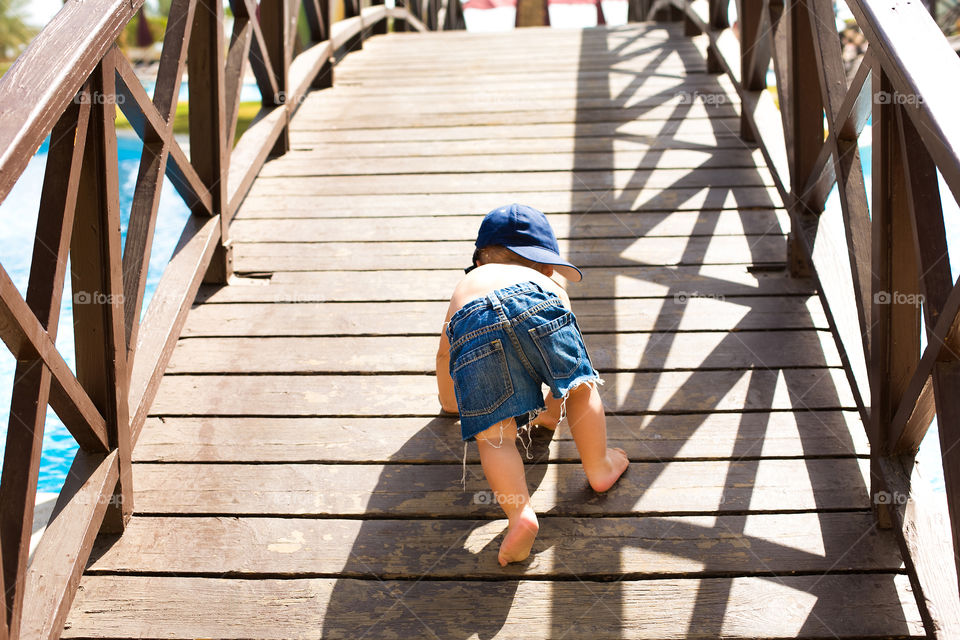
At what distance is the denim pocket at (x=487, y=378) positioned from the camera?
1.81 m

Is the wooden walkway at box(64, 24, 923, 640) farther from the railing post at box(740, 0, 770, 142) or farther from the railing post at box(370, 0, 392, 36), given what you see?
the railing post at box(370, 0, 392, 36)

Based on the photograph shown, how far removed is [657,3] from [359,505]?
5.36m

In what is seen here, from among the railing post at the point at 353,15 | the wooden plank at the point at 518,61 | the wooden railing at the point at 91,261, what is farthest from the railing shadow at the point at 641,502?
the railing post at the point at 353,15

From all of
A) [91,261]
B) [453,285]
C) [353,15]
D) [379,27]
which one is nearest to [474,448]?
[453,285]

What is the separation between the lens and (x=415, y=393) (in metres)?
2.34

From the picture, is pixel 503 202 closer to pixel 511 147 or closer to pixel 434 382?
pixel 511 147

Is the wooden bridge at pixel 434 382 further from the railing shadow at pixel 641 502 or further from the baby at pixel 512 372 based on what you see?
the baby at pixel 512 372

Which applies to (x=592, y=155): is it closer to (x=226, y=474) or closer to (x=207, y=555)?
(x=226, y=474)

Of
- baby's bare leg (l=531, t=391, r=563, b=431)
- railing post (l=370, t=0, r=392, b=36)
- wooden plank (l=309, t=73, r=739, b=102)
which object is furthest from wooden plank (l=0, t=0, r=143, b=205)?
railing post (l=370, t=0, r=392, b=36)

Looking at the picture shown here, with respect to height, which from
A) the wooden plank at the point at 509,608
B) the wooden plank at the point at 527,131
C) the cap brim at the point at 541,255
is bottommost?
the wooden plank at the point at 509,608

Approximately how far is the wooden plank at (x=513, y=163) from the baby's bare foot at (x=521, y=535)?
1.93 meters

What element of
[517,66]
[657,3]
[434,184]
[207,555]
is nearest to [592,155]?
[434,184]

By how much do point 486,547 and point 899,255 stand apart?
1138 millimetres

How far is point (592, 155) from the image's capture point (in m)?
3.49
